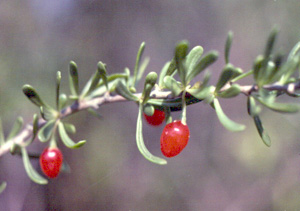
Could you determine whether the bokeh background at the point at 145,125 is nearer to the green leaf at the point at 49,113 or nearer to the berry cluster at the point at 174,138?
the green leaf at the point at 49,113

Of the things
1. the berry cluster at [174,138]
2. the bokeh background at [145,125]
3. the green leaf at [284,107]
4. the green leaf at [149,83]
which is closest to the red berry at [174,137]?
the berry cluster at [174,138]

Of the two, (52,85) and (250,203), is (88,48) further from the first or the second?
(250,203)

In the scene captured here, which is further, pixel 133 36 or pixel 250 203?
pixel 133 36

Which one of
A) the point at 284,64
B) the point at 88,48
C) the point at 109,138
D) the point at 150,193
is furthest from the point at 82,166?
the point at 284,64

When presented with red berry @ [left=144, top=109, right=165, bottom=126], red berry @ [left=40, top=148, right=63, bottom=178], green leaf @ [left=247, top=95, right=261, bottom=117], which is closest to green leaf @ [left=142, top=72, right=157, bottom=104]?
red berry @ [left=144, top=109, right=165, bottom=126]

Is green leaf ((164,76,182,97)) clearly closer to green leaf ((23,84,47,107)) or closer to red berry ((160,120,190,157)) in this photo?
red berry ((160,120,190,157))
